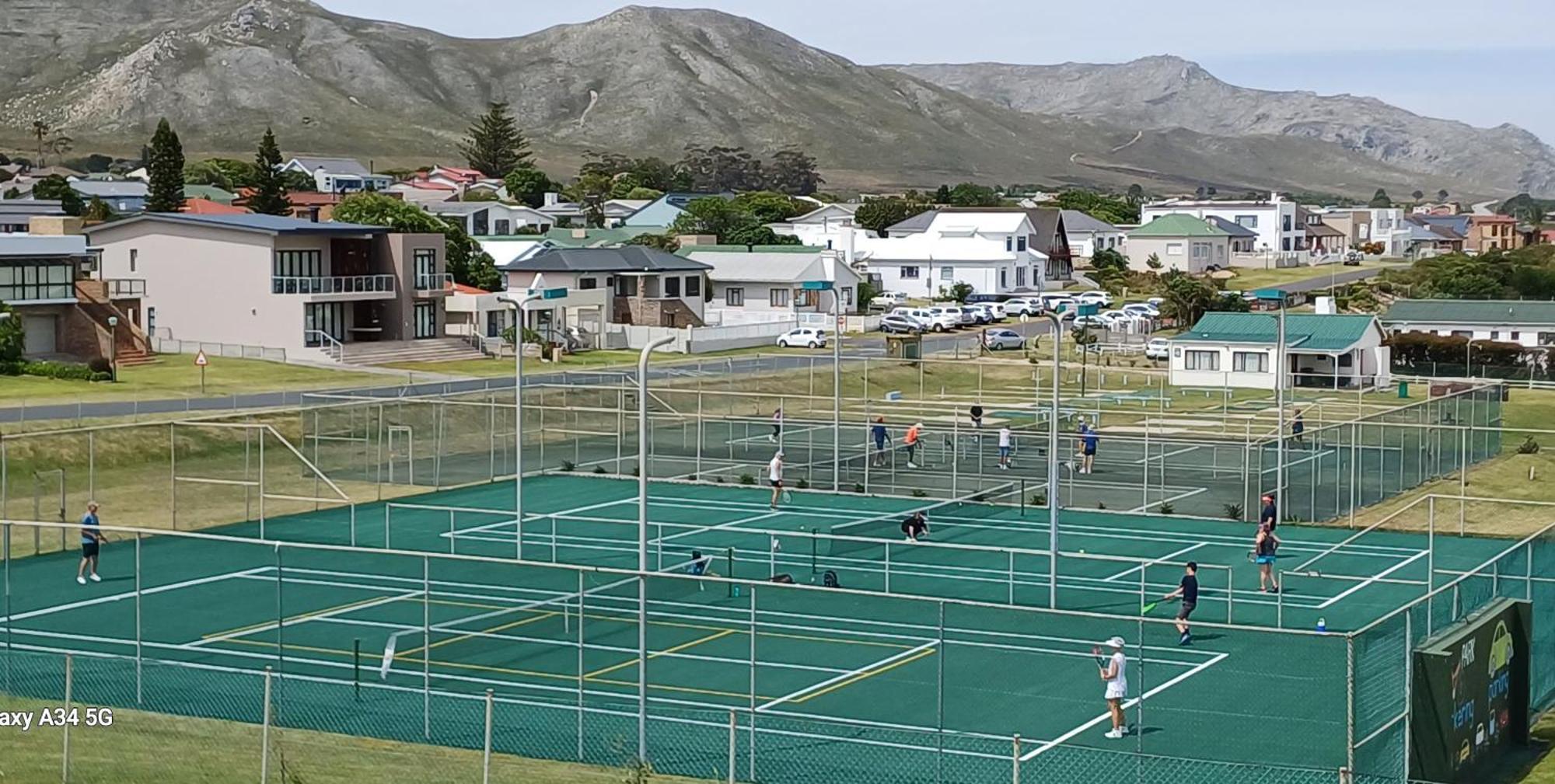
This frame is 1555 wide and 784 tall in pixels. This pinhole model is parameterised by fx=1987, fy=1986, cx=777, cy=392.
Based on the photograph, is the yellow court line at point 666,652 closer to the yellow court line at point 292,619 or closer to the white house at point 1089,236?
the yellow court line at point 292,619

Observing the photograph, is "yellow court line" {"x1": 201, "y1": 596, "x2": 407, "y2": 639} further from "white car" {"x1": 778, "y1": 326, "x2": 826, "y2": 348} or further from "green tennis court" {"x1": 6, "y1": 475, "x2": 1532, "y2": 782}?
"white car" {"x1": 778, "y1": 326, "x2": 826, "y2": 348}

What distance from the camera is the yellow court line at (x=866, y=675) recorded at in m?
26.5

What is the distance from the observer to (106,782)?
2017 cm

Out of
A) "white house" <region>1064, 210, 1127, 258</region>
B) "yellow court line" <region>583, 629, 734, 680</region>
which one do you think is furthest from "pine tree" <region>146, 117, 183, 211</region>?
"yellow court line" <region>583, 629, 734, 680</region>

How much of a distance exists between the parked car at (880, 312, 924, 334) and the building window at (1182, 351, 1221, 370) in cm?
2072

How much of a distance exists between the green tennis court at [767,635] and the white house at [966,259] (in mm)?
70345

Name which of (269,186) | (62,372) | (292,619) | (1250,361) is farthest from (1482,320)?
(269,186)

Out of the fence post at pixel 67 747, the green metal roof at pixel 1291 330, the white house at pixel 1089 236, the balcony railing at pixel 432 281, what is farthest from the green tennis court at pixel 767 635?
the white house at pixel 1089 236

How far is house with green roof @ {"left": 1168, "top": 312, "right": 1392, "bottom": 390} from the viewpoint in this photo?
7525cm

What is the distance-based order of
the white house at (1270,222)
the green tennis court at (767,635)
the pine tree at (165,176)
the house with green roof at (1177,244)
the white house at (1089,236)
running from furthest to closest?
the white house at (1270,222), the white house at (1089,236), the house with green roof at (1177,244), the pine tree at (165,176), the green tennis court at (767,635)

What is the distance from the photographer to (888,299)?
4476 inches

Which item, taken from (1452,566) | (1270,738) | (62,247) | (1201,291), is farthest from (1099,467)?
(1201,291)

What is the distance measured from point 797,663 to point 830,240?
100 meters

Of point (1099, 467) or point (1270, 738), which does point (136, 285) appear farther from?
point (1270, 738)
